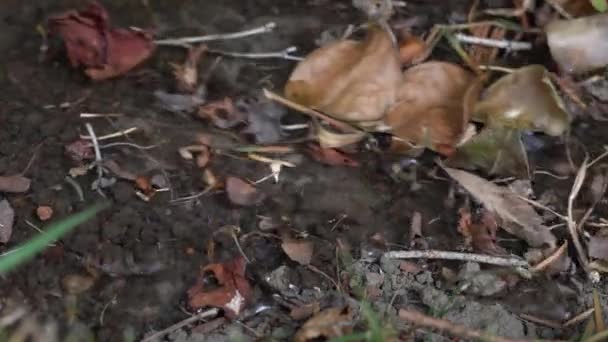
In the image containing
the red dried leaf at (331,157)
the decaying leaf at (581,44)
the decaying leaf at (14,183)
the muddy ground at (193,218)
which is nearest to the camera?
the muddy ground at (193,218)

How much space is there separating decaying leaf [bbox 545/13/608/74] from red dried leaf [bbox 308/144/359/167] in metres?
0.46

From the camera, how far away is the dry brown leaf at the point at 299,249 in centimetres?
143

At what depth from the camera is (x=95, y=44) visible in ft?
5.46

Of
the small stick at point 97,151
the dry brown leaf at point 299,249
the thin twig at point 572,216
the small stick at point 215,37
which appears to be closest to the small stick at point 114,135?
the small stick at point 97,151

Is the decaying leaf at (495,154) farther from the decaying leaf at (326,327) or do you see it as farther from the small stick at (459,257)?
the decaying leaf at (326,327)

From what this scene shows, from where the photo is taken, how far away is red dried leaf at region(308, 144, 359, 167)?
159cm

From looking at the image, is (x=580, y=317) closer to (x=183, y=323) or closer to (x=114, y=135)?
(x=183, y=323)

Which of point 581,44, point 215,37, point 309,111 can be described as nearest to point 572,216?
point 581,44

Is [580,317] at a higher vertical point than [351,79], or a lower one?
lower

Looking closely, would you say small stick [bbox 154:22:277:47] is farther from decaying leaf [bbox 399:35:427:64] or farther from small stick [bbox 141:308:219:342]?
small stick [bbox 141:308:219:342]

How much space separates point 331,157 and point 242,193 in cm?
18

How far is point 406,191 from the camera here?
1556mm

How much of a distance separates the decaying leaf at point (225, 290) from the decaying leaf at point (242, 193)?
0.12m

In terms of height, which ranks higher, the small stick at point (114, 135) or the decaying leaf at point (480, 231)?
the small stick at point (114, 135)
